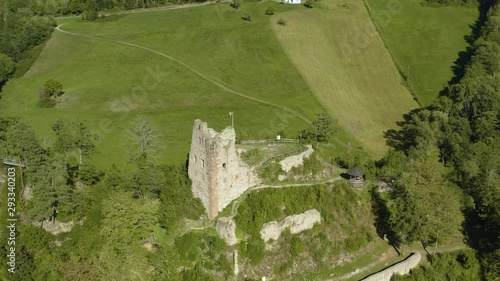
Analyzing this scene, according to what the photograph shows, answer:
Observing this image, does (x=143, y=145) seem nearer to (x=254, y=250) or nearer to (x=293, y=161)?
(x=293, y=161)

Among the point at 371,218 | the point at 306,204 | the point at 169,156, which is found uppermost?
the point at 306,204

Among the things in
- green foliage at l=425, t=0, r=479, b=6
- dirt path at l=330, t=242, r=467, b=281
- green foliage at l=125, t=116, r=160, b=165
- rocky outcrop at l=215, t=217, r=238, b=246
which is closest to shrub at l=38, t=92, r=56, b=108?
green foliage at l=125, t=116, r=160, b=165

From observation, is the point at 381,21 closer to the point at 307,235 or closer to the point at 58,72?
the point at 58,72

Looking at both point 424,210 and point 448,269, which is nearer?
point 424,210

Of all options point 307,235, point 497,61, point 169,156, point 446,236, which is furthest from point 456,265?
point 497,61

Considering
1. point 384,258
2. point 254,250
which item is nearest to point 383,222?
point 384,258

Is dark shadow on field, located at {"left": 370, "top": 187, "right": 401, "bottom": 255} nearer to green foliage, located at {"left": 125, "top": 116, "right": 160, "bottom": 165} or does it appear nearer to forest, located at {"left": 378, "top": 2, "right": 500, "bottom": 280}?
forest, located at {"left": 378, "top": 2, "right": 500, "bottom": 280}
